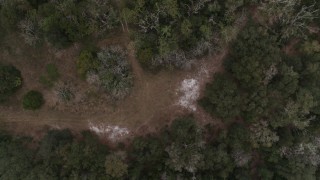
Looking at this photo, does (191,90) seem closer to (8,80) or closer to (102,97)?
(102,97)

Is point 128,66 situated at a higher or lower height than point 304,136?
higher

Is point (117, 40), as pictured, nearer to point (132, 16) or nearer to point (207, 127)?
point (132, 16)

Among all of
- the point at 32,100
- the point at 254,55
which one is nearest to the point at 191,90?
the point at 254,55

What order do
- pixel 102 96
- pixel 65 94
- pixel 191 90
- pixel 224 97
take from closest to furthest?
pixel 224 97, pixel 191 90, pixel 65 94, pixel 102 96

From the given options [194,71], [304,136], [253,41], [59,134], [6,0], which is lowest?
[304,136]

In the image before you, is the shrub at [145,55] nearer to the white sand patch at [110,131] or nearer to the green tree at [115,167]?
the white sand patch at [110,131]

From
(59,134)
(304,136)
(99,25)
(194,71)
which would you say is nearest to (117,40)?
(99,25)
